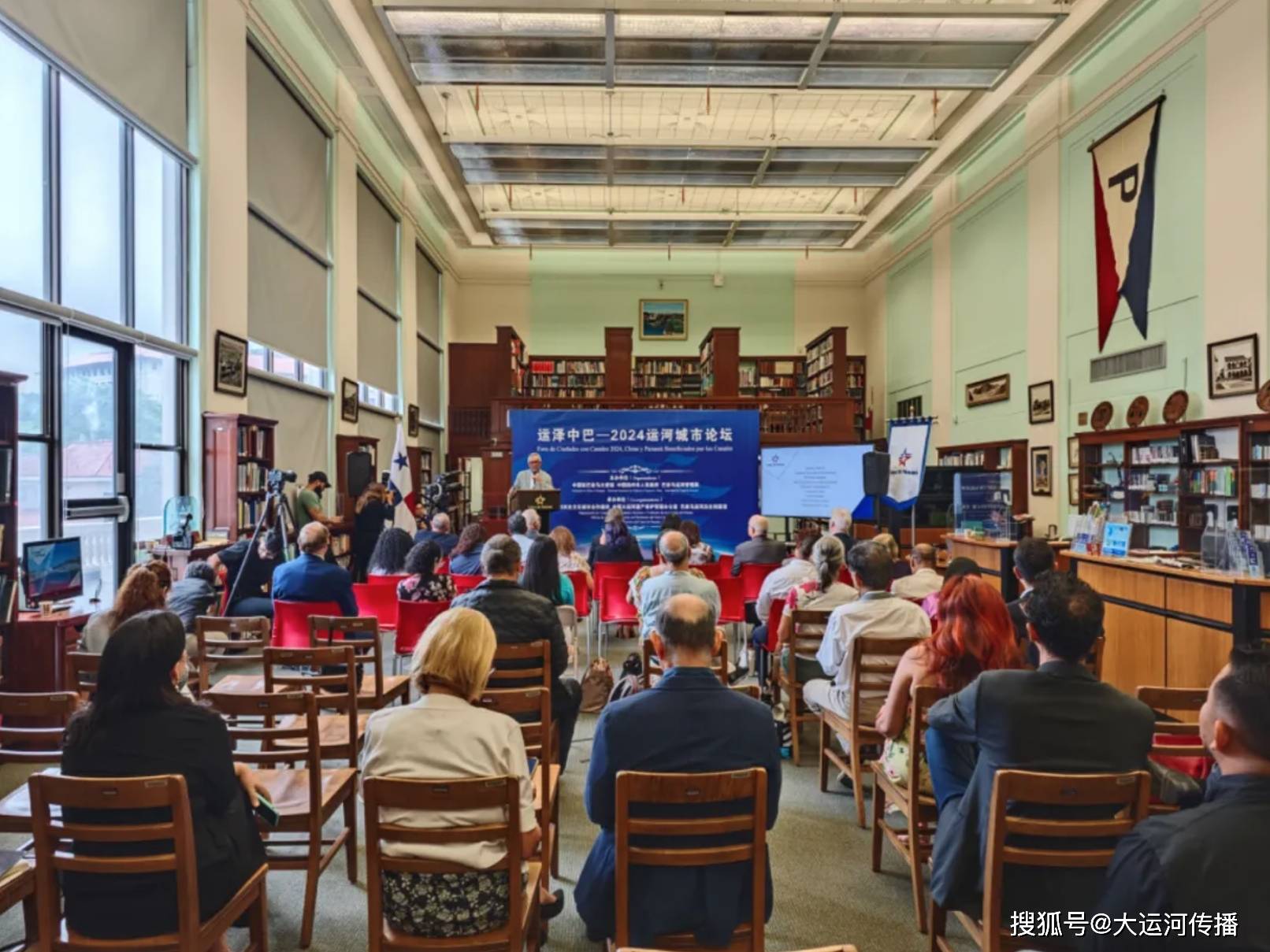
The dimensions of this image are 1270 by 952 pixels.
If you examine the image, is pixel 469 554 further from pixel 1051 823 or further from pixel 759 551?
pixel 1051 823

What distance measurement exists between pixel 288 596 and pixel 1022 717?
3905 millimetres

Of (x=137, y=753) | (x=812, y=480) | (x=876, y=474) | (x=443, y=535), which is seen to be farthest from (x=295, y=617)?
(x=812, y=480)

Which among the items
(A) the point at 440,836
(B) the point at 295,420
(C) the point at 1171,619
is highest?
(B) the point at 295,420

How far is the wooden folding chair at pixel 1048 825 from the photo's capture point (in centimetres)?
157

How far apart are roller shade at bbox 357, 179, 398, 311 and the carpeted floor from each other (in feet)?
28.1

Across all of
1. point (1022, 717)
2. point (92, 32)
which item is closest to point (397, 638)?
point (1022, 717)

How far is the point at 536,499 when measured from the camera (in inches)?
294

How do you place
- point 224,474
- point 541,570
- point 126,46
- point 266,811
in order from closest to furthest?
point 266,811 → point 541,570 → point 126,46 → point 224,474

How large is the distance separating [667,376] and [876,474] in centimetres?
Result: 743

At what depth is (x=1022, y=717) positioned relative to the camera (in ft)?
5.57

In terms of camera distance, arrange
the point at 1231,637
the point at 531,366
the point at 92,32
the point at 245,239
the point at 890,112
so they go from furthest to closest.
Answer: the point at 531,366 < the point at 890,112 < the point at 245,239 < the point at 92,32 < the point at 1231,637

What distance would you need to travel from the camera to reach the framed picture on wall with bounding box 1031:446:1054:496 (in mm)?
8930

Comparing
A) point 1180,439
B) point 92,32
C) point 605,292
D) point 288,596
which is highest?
point 605,292

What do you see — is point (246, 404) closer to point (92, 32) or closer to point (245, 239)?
point (245, 239)
